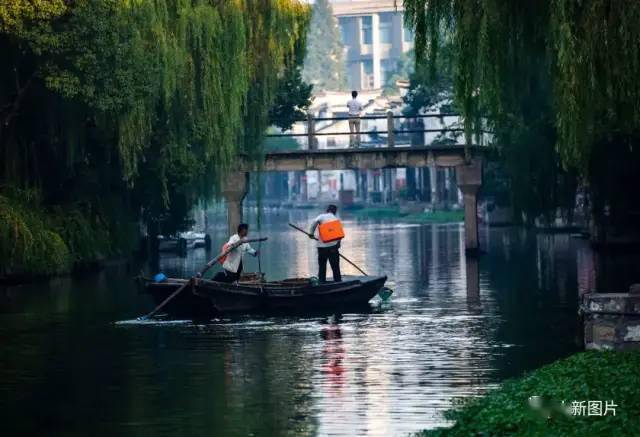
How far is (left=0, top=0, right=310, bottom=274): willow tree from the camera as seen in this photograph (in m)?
42.1

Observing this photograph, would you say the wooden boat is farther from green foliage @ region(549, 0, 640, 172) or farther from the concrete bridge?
the concrete bridge

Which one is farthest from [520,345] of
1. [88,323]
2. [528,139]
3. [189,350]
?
[528,139]

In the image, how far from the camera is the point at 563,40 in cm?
2208

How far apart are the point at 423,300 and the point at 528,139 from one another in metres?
19.2

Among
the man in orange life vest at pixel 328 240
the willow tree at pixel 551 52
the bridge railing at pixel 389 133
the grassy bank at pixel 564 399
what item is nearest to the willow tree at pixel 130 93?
the bridge railing at pixel 389 133

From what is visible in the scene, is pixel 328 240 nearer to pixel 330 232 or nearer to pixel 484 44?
pixel 330 232

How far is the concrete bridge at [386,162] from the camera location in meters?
59.9

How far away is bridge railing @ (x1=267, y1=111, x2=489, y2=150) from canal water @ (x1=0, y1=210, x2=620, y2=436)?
14.0 meters

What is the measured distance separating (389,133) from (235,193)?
247 inches

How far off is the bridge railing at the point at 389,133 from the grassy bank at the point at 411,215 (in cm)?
569

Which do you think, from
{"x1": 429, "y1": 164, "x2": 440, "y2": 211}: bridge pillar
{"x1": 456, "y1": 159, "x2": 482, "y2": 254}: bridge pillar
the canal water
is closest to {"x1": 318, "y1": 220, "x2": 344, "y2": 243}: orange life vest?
the canal water

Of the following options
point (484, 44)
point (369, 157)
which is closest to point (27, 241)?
point (484, 44)

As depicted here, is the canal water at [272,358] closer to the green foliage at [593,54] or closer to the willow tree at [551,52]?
the willow tree at [551,52]

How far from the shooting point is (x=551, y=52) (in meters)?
24.0
